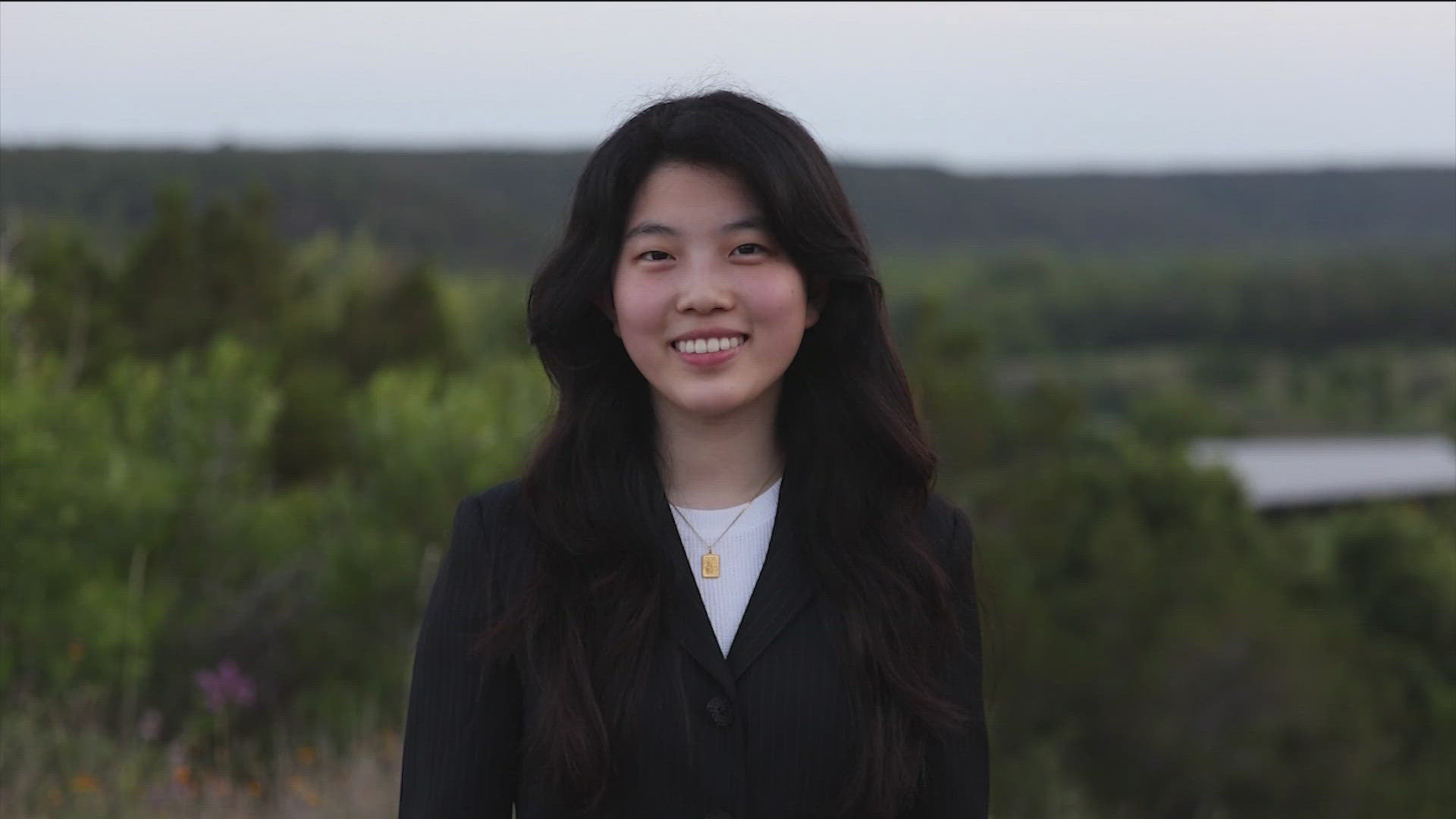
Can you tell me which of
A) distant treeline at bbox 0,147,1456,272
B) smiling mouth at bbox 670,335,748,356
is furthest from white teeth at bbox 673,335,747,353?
distant treeline at bbox 0,147,1456,272

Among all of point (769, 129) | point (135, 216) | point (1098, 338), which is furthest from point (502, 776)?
point (1098, 338)

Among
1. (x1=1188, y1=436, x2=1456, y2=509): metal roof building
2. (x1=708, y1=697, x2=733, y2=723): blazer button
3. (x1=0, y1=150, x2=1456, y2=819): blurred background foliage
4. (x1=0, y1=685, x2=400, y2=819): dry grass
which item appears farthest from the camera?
(x1=1188, y1=436, x2=1456, y2=509): metal roof building

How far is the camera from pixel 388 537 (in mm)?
11367

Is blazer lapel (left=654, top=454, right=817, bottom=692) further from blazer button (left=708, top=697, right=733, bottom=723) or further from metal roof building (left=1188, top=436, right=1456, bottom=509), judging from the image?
metal roof building (left=1188, top=436, right=1456, bottom=509)

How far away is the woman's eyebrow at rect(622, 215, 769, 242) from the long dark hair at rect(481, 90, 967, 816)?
0.02m

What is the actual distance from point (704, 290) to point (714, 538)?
1.03ft

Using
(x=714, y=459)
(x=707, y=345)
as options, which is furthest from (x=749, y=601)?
(x=707, y=345)

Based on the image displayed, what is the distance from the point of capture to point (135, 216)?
25.3 m

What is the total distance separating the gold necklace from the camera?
2207 mm

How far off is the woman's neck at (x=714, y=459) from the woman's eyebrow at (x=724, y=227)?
0.77 feet

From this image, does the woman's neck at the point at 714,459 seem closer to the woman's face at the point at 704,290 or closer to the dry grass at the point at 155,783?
the woman's face at the point at 704,290

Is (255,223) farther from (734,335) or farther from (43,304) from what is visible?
(734,335)

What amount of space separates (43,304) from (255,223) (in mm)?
9079

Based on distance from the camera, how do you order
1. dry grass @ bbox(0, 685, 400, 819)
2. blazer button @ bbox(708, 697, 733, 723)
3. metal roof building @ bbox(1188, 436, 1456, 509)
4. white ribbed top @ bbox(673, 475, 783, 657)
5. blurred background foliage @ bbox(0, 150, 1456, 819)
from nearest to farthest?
blazer button @ bbox(708, 697, 733, 723), white ribbed top @ bbox(673, 475, 783, 657), dry grass @ bbox(0, 685, 400, 819), blurred background foliage @ bbox(0, 150, 1456, 819), metal roof building @ bbox(1188, 436, 1456, 509)
